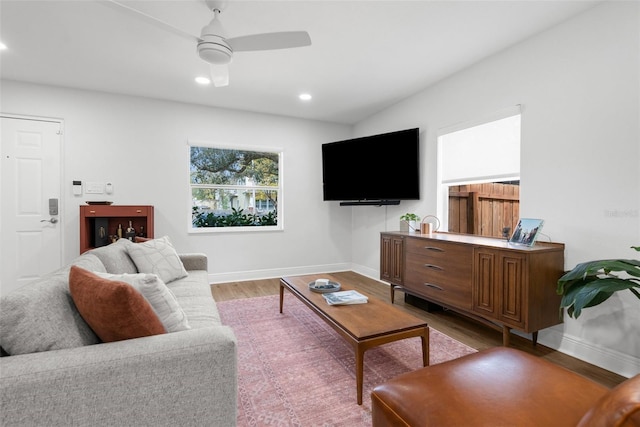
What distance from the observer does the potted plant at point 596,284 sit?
1.64 m

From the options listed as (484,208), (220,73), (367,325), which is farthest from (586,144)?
(220,73)

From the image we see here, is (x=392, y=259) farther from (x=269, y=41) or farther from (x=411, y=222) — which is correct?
(x=269, y=41)

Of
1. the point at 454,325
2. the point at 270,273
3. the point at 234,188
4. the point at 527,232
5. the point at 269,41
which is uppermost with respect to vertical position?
the point at 269,41

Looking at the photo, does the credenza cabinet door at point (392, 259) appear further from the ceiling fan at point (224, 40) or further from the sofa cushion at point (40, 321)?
the sofa cushion at point (40, 321)

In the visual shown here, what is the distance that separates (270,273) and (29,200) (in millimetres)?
3110

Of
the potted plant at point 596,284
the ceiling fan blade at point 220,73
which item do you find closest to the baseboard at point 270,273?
the ceiling fan blade at point 220,73

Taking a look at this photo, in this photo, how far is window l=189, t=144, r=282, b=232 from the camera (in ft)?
14.5

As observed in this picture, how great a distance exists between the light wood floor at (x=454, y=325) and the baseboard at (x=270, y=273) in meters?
0.11

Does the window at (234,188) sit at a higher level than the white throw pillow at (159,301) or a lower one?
higher

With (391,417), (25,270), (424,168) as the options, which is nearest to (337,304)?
(391,417)

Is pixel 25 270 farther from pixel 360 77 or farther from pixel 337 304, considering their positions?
pixel 360 77

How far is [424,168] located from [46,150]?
15.0 ft

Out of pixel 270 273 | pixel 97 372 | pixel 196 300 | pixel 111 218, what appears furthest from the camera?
pixel 270 273

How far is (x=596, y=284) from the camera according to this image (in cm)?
173
